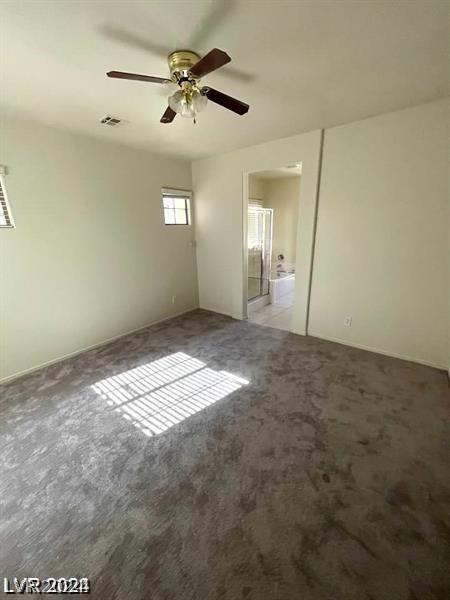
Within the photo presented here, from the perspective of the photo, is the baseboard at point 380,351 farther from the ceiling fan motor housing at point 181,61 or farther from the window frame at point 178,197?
the ceiling fan motor housing at point 181,61

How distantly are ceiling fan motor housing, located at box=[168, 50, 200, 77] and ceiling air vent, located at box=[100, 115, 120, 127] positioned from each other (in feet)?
3.75

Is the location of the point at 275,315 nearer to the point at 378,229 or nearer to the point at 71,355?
the point at 378,229

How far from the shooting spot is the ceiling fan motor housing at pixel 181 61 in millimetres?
1551

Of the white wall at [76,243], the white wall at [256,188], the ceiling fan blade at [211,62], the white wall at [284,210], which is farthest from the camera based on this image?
the white wall at [284,210]

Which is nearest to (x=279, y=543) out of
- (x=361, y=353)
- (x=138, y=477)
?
(x=138, y=477)

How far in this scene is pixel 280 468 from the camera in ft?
5.31

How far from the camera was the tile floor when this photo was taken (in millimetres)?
4012

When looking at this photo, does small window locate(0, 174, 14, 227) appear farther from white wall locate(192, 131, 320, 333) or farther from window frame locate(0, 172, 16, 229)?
white wall locate(192, 131, 320, 333)

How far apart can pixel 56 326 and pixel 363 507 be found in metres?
3.25

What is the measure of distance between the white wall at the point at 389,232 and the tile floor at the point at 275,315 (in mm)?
936

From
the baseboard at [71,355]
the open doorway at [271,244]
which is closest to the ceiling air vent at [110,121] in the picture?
the open doorway at [271,244]

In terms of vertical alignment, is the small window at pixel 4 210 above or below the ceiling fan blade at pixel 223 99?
below

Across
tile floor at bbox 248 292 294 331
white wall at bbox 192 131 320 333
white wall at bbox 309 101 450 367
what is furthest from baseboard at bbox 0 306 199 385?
white wall at bbox 309 101 450 367

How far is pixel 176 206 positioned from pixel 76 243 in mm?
1769
